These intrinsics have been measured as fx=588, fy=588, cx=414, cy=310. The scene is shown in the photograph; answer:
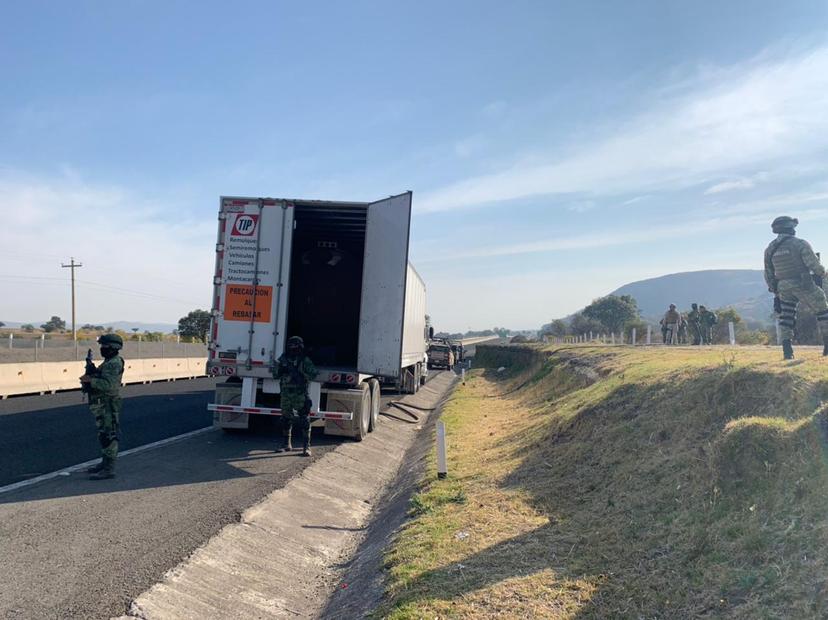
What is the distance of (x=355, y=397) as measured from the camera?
11164 millimetres

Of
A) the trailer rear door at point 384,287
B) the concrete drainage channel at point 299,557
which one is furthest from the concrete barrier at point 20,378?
the trailer rear door at point 384,287

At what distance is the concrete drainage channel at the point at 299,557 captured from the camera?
4.61 m

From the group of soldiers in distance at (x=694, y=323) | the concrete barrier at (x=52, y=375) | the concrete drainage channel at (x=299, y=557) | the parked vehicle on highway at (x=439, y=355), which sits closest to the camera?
the concrete drainage channel at (x=299, y=557)

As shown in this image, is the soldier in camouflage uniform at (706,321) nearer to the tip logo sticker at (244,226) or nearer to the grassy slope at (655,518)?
the grassy slope at (655,518)

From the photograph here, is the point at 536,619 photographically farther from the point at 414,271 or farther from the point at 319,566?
the point at 414,271

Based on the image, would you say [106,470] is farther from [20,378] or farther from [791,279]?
[20,378]

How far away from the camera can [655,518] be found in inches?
193

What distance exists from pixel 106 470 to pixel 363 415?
4.92 meters

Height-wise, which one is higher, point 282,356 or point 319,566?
point 282,356

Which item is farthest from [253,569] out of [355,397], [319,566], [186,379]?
[186,379]

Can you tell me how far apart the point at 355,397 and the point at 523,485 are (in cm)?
471

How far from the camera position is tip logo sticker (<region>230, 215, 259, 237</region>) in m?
10.3

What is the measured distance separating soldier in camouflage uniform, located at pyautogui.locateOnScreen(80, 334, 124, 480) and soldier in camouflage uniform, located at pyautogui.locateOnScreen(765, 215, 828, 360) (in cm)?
873

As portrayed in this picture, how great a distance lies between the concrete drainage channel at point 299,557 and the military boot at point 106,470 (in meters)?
2.20
